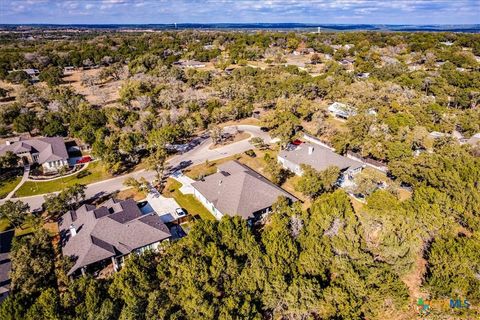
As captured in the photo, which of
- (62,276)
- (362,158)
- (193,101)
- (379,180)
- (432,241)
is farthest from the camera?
(193,101)

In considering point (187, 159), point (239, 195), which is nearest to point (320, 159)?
point (239, 195)


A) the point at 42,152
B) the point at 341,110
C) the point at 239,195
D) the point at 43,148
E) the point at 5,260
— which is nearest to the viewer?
the point at 5,260

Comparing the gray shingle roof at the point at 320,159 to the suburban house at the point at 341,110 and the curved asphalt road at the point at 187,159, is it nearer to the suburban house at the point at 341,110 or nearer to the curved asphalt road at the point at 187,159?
the curved asphalt road at the point at 187,159

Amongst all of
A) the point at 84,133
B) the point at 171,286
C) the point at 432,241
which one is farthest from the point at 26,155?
the point at 432,241

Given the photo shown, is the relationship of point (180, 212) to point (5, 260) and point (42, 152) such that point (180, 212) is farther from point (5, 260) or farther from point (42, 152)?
point (42, 152)

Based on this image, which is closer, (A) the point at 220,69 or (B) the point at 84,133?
(B) the point at 84,133

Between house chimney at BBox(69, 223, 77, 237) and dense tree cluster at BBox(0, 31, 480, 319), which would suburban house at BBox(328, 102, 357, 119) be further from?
house chimney at BBox(69, 223, 77, 237)

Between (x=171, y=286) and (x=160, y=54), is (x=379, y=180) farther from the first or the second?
(x=160, y=54)
